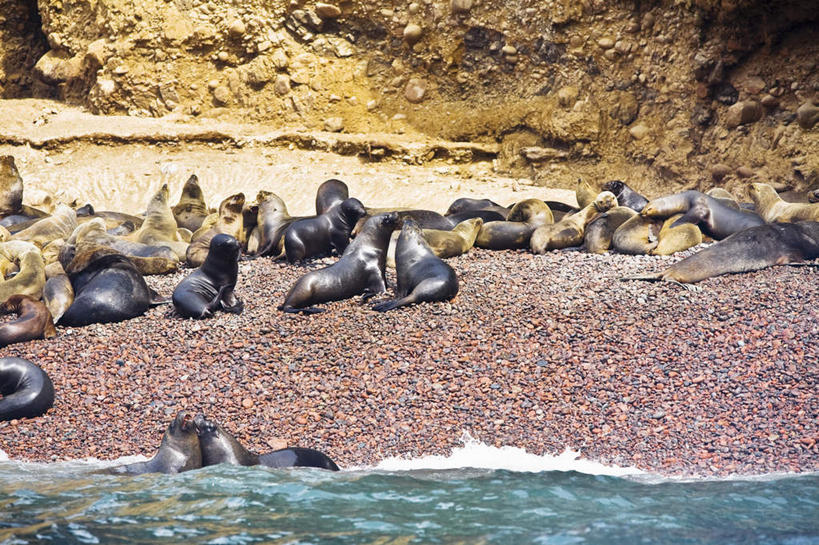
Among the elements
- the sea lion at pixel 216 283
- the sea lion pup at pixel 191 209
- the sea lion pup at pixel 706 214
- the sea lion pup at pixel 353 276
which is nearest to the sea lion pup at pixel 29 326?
the sea lion at pixel 216 283

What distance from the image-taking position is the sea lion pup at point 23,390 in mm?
6215

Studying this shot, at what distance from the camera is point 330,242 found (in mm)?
9484

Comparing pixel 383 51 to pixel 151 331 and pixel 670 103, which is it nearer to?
pixel 670 103

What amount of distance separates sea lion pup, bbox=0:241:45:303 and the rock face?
25.4 ft

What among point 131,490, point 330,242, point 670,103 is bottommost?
point 131,490

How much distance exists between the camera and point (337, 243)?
953cm

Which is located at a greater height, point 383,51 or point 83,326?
point 383,51

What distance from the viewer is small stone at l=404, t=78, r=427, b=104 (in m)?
16.1

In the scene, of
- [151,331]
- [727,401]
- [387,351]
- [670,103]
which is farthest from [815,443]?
[670,103]

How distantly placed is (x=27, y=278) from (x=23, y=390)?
2550mm

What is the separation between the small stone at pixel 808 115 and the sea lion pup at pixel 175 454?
1132 centimetres

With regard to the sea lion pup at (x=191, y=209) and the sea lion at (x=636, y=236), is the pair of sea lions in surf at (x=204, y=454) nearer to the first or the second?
the sea lion at (x=636, y=236)

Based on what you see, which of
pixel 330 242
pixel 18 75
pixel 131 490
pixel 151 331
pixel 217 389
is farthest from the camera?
pixel 18 75

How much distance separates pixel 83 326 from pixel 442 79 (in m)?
9.69
